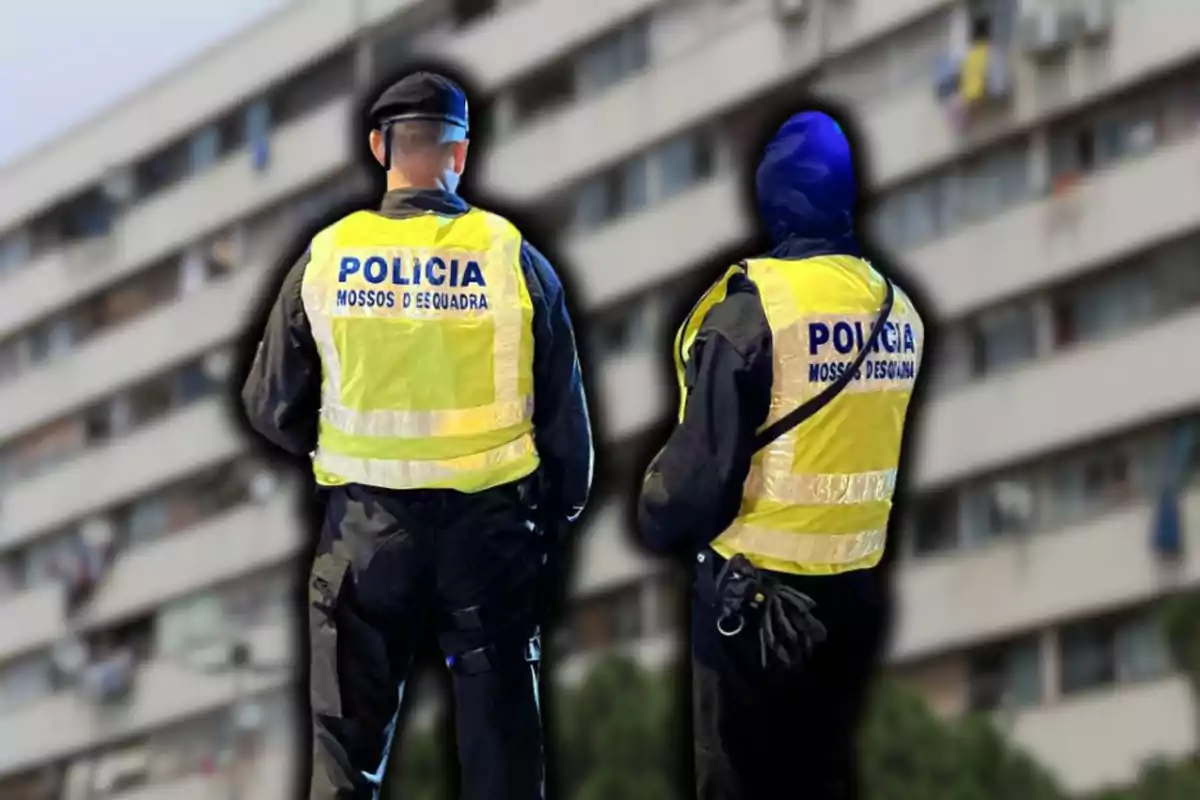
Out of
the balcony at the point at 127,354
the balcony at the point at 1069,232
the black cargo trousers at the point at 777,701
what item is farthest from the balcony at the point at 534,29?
the black cargo trousers at the point at 777,701

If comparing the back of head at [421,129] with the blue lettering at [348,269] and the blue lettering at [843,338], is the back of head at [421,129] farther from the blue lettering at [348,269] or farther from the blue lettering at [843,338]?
the blue lettering at [843,338]

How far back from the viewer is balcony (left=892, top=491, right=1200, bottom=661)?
902 centimetres

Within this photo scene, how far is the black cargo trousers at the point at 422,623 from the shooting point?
10.4 feet

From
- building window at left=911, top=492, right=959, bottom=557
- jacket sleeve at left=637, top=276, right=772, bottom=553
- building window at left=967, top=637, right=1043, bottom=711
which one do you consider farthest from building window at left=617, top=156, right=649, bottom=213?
jacket sleeve at left=637, top=276, right=772, bottom=553

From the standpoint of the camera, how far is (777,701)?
3.18m

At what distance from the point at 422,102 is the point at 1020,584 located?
6528 mm

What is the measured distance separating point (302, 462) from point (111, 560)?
1011 centimetres

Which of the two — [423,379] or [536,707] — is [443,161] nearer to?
[423,379]

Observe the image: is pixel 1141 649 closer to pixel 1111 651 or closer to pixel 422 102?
pixel 1111 651

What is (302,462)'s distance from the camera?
3.37 m

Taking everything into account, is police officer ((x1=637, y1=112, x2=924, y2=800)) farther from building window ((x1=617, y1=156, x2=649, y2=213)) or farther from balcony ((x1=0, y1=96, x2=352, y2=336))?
building window ((x1=617, y1=156, x2=649, y2=213))

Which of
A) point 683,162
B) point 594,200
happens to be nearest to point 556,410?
point 683,162

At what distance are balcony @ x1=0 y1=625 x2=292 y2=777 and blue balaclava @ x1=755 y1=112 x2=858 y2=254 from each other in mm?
7653

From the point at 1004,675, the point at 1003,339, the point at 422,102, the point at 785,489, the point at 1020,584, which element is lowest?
the point at 1004,675
